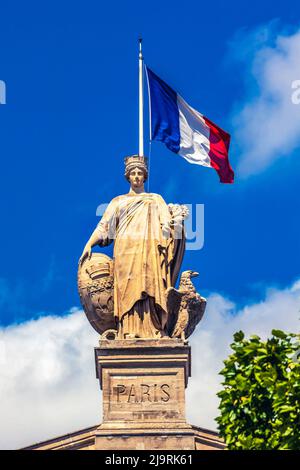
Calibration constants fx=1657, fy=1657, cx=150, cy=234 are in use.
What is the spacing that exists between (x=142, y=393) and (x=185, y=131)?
11811 mm

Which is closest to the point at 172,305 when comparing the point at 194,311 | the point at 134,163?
the point at 194,311

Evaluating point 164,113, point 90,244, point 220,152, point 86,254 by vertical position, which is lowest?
point 86,254

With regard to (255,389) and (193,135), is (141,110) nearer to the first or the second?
(193,135)

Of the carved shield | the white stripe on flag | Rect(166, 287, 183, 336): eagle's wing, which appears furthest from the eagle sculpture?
the white stripe on flag

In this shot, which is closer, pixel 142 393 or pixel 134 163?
pixel 142 393

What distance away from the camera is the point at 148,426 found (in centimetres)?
5506

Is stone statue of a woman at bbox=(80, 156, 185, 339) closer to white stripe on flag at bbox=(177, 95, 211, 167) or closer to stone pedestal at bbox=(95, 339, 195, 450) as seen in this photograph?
stone pedestal at bbox=(95, 339, 195, 450)

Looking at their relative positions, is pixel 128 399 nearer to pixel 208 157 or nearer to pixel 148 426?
pixel 148 426

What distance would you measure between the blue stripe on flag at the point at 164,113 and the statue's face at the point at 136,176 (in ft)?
11.2

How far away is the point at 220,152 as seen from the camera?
63.1m

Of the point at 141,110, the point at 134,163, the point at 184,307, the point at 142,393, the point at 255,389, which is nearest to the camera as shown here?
the point at 255,389

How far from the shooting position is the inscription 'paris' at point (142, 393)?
5581 cm
